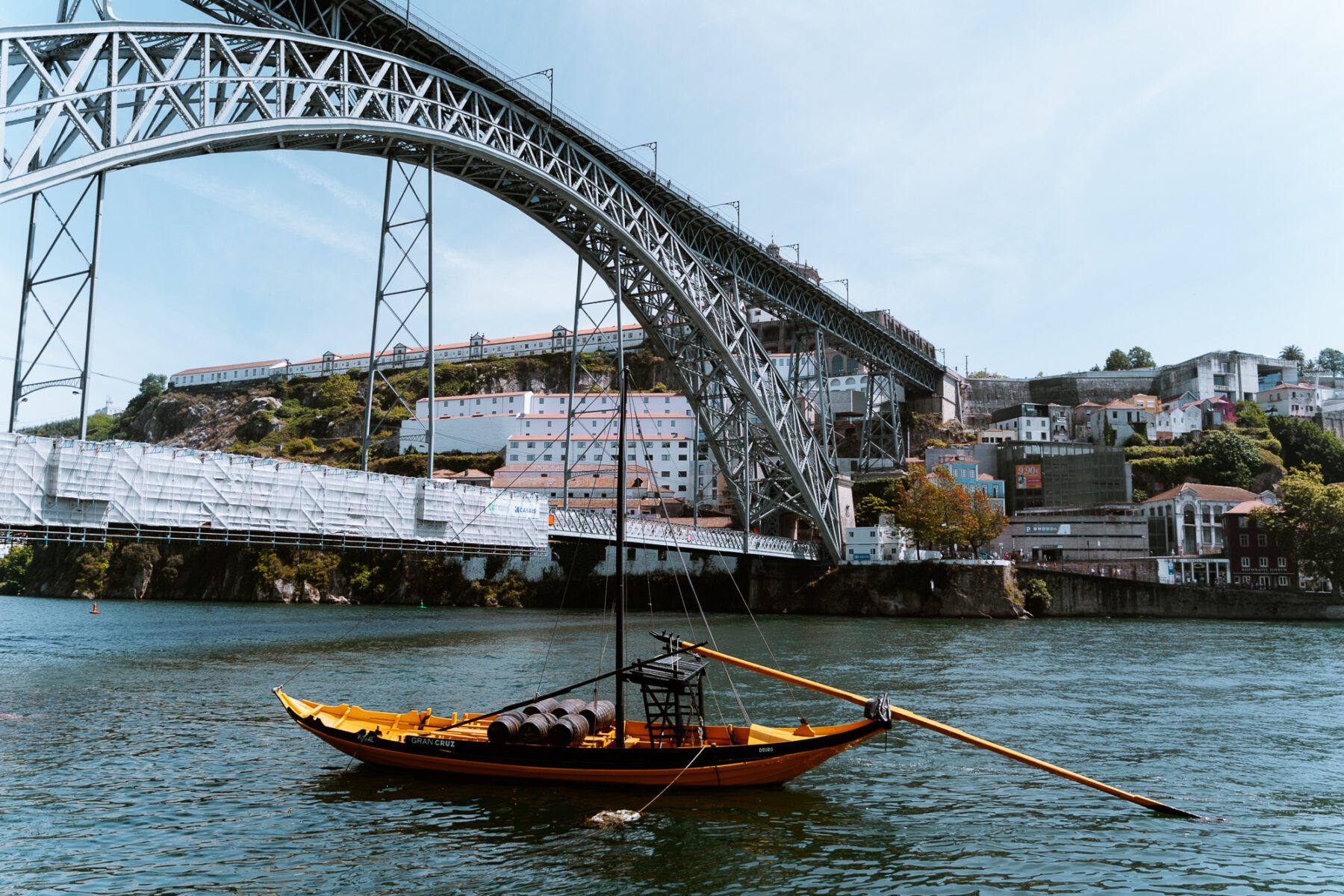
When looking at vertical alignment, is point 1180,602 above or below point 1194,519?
below

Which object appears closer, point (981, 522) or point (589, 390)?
point (981, 522)

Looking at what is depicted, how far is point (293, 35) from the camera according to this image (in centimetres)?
3055

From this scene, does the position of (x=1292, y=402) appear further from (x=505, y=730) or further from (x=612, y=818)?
(x=612, y=818)

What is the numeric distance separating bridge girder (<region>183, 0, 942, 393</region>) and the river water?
22.2 m

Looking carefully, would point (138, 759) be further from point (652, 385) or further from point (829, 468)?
point (652, 385)

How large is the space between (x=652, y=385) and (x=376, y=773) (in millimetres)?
106163

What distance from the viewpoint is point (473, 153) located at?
39.0 m

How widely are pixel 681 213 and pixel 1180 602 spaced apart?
39.3 metres

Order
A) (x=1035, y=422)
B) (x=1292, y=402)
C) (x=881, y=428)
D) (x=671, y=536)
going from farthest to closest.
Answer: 1. (x=1035, y=422)
2. (x=1292, y=402)
3. (x=881, y=428)
4. (x=671, y=536)

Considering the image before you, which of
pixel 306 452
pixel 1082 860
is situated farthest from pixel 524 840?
pixel 306 452

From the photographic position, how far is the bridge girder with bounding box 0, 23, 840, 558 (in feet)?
79.9

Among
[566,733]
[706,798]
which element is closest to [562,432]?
[566,733]

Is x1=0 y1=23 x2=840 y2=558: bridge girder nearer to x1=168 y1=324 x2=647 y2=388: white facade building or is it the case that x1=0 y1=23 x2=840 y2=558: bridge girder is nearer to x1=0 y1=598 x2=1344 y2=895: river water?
x1=0 y1=598 x2=1344 y2=895: river water

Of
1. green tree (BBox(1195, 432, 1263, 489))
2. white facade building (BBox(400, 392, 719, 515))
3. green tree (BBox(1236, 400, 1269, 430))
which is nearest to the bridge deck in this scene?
white facade building (BBox(400, 392, 719, 515))
